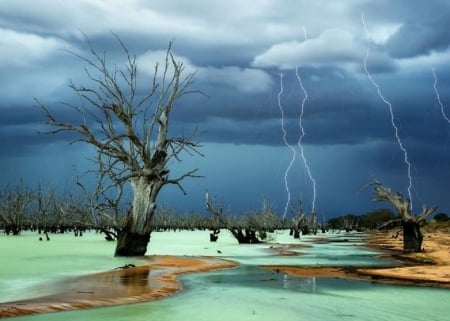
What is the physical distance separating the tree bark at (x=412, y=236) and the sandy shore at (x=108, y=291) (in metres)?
17.6

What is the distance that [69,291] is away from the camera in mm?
11219

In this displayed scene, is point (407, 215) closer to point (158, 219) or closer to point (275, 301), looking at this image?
point (275, 301)

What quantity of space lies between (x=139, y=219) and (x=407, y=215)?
15.7 m

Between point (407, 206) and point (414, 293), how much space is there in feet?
60.9

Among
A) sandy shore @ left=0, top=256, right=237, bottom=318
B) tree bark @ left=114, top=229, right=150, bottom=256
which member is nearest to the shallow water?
sandy shore @ left=0, top=256, right=237, bottom=318

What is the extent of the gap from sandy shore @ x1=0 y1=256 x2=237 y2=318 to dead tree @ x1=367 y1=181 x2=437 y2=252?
55.6ft

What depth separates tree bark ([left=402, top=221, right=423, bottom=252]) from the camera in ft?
101

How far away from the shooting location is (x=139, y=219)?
72.3 ft

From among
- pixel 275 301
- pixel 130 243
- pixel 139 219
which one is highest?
pixel 139 219

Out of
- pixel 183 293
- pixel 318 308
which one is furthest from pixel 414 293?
pixel 183 293

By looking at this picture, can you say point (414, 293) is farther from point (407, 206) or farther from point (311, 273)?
point (407, 206)

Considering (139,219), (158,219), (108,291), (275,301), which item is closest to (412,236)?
(139,219)

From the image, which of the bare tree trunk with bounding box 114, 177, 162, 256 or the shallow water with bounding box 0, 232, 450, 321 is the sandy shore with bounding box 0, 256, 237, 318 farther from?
the bare tree trunk with bounding box 114, 177, 162, 256

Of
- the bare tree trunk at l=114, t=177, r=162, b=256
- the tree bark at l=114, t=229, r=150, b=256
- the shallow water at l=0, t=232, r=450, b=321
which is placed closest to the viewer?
the shallow water at l=0, t=232, r=450, b=321
